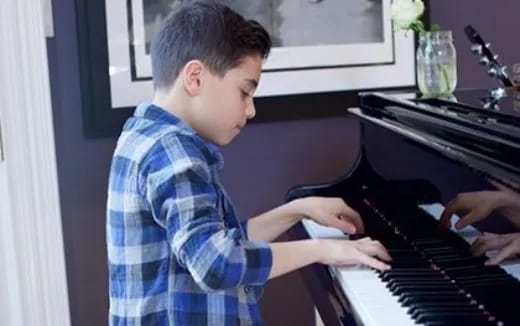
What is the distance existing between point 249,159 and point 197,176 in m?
1.16

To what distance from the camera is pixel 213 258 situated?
1.11 metres

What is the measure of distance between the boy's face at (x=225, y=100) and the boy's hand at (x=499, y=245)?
1.52ft

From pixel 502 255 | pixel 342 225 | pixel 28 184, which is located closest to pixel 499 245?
pixel 502 255

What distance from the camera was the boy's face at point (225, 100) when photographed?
126 cm

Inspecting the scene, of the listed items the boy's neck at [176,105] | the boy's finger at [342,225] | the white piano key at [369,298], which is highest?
the boy's neck at [176,105]

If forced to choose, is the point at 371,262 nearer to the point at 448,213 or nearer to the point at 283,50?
the point at 448,213

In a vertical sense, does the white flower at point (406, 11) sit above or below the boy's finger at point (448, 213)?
above

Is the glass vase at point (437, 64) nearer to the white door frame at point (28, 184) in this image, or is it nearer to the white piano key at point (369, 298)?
the white piano key at point (369, 298)

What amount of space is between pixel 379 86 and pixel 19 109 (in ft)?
3.65

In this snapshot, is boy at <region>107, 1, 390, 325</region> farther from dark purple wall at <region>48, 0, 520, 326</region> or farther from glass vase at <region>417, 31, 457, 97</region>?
dark purple wall at <region>48, 0, 520, 326</region>

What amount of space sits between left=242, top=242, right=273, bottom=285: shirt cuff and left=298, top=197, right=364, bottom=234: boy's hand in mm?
304

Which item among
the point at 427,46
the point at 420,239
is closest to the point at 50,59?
the point at 427,46

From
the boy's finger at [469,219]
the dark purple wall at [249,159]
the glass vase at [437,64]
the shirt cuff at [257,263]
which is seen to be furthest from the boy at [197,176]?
the dark purple wall at [249,159]

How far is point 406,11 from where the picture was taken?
192 centimetres
